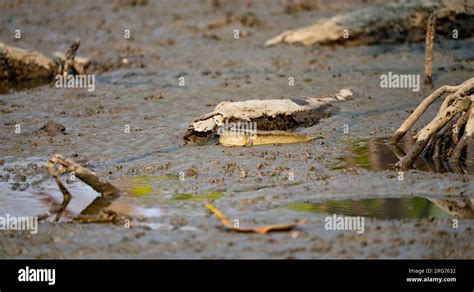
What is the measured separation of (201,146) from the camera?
1029 cm

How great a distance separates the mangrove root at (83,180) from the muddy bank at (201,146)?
126mm

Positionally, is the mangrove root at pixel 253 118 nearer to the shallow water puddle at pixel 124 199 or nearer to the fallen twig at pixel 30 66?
the shallow water puddle at pixel 124 199

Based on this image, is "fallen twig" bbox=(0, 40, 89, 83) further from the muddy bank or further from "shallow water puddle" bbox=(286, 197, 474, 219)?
"shallow water puddle" bbox=(286, 197, 474, 219)

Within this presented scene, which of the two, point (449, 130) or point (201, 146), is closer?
point (449, 130)

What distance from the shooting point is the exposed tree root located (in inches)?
359

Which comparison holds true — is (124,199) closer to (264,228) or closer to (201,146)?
(264,228)

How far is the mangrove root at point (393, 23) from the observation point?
15.3m

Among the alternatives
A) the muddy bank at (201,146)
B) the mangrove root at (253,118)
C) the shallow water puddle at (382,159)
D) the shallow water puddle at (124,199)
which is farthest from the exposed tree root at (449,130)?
the shallow water puddle at (124,199)

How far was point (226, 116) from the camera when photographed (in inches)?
408

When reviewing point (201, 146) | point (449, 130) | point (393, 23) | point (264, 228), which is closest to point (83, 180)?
point (264, 228)

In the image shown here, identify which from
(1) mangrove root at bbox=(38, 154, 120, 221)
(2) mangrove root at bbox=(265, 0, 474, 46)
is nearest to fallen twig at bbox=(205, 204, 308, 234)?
(1) mangrove root at bbox=(38, 154, 120, 221)

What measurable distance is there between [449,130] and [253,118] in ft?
7.39

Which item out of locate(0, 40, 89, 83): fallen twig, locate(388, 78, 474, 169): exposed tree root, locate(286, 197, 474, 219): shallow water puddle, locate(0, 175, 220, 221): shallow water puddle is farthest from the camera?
locate(0, 40, 89, 83): fallen twig

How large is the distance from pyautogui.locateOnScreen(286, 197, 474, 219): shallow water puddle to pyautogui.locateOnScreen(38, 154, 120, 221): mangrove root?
1702 mm
